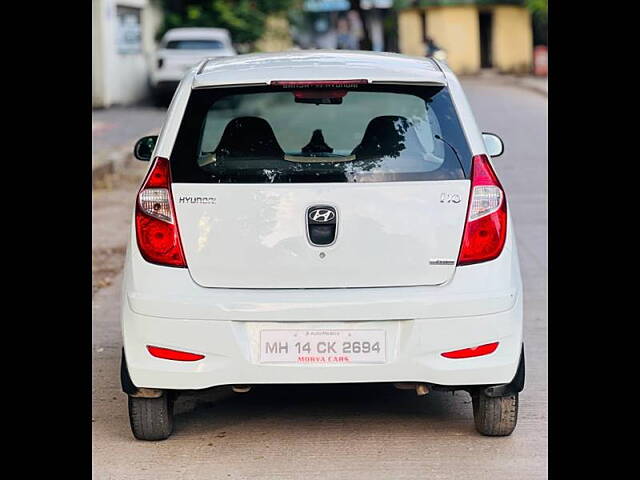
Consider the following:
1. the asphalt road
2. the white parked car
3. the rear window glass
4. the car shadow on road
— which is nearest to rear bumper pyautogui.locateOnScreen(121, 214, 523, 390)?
the asphalt road

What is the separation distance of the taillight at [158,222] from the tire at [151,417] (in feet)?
2.04

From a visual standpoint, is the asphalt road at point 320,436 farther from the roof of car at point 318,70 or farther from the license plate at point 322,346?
the roof of car at point 318,70

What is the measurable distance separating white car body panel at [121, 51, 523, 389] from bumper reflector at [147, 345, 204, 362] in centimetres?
2

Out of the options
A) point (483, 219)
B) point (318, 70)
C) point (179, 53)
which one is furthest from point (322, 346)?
point (179, 53)

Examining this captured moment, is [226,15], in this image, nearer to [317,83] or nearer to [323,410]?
[323,410]

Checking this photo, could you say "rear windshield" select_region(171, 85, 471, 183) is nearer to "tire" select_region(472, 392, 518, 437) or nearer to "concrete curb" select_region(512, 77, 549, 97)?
"tire" select_region(472, 392, 518, 437)

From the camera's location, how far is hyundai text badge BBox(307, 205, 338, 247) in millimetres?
4887

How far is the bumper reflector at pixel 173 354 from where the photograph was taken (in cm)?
489

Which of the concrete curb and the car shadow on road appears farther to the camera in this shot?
the concrete curb

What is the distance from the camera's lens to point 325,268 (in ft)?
16.0

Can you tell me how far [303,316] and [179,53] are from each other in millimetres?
23714

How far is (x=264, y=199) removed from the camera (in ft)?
16.1
